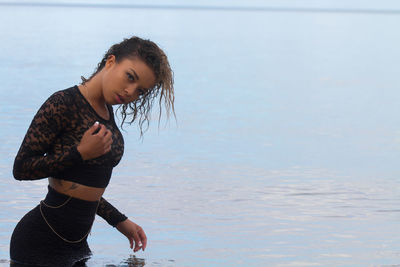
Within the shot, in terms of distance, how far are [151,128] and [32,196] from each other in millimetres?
4237

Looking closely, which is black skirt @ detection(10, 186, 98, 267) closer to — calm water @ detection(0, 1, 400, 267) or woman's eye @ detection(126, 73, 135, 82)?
woman's eye @ detection(126, 73, 135, 82)

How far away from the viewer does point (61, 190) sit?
3.35 m

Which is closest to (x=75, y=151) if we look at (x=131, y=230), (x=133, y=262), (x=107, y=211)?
(x=107, y=211)

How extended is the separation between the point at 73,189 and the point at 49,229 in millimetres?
197

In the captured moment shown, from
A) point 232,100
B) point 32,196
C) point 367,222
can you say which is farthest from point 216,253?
point 232,100

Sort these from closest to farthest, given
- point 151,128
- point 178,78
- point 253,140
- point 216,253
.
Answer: point 216,253 < point 253,140 < point 151,128 < point 178,78

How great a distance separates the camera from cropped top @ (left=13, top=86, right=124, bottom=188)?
320 cm

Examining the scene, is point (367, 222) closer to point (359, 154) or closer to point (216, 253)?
point (216, 253)

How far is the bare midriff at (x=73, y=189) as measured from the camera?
10.9 feet

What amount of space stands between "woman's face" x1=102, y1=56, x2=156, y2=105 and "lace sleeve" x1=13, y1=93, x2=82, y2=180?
0.66ft

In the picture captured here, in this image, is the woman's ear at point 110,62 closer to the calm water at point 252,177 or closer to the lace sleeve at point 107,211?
the lace sleeve at point 107,211

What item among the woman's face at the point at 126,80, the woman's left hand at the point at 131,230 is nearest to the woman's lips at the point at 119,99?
the woman's face at the point at 126,80

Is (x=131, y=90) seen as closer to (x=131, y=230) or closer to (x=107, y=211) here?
(x=107, y=211)

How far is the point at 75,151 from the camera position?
3176 millimetres
